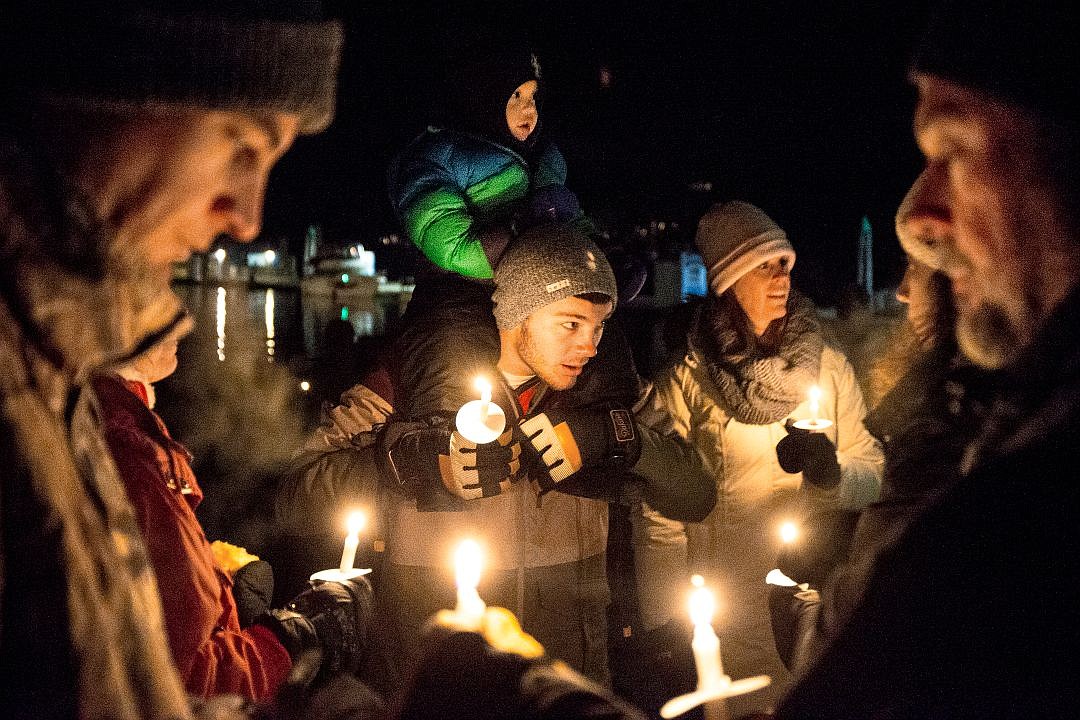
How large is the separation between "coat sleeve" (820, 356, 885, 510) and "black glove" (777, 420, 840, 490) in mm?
527

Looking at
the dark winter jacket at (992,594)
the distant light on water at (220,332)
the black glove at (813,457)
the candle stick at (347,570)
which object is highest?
the dark winter jacket at (992,594)

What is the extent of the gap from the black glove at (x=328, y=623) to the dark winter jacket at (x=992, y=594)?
1.51m

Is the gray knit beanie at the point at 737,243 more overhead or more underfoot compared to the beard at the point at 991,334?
more overhead

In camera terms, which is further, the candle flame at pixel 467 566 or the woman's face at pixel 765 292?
the woman's face at pixel 765 292

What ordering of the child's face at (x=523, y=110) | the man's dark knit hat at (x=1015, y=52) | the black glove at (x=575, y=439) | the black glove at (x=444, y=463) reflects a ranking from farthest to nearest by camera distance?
the child's face at (x=523, y=110) → the black glove at (x=575, y=439) → the black glove at (x=444, y=463) → the man's dark knit hat at (x=1015, y=52)

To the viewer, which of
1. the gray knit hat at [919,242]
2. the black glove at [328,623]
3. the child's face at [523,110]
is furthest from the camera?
the child's face at [523,110]

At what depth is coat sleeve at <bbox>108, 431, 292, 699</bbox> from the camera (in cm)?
195

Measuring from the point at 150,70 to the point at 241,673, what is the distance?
5.02ft

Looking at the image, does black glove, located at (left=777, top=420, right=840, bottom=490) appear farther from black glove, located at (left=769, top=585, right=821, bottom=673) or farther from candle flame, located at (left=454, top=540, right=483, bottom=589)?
candle flame, located at (left=454, top=540, right=483, bottom=589)

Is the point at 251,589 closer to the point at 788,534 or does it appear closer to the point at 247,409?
the point at 788,534

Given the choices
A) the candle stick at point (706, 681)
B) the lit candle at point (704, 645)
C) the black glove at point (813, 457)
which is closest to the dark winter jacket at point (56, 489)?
the candle stick at point (706, 681)

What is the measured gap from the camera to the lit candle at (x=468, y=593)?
1.54 meters

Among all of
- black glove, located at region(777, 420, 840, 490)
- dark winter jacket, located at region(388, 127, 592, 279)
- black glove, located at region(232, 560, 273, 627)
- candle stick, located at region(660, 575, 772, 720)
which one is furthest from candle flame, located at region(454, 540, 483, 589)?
black glove, located at region(232, 560, 273, 627)

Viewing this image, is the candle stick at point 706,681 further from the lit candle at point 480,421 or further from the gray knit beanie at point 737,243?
the gray knit beanie at point 737,243
